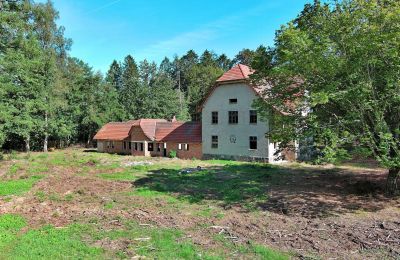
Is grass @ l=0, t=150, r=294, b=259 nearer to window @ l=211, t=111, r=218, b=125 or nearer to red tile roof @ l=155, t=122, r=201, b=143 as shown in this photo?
window @ l=211, t=111, r=218, b=125

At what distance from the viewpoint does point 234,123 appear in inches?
1335

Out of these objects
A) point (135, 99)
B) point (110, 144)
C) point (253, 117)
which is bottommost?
point (110, 144)

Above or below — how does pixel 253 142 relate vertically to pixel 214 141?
below

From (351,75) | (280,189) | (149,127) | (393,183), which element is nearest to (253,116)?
(149,127)

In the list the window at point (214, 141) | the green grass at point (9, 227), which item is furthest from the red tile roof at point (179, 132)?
the green grass at point (9, 227)

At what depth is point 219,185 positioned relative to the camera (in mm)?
17953

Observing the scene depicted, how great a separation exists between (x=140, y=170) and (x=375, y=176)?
50.5ft

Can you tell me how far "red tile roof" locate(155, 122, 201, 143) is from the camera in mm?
38000

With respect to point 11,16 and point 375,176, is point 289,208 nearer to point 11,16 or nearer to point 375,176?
point 375,176

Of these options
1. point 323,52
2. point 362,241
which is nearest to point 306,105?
point 323,52

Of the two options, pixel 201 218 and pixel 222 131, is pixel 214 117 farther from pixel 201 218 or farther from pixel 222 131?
pixel 201 218

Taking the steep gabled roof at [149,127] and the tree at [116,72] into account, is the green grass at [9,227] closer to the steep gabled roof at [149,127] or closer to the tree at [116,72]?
the steep gabled roof at [149,127]

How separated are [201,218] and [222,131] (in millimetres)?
23163

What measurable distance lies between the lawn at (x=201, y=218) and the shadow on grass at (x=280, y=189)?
5 cm
